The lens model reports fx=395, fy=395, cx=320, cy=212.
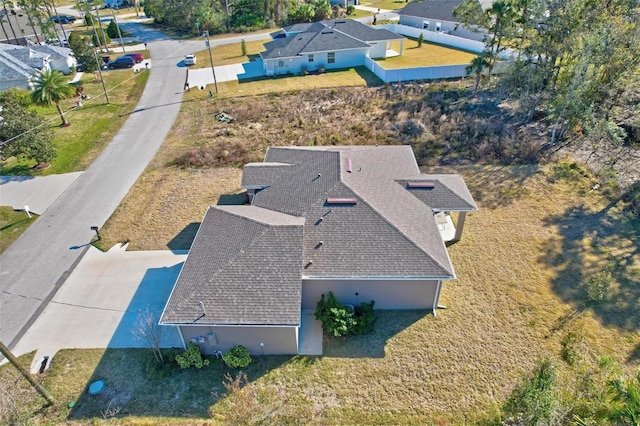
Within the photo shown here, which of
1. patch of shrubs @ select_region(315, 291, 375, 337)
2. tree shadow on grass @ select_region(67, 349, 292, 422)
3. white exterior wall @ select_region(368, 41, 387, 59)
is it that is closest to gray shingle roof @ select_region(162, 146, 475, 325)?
patch of shrubs @ select_region(315, 291, 375, 337)

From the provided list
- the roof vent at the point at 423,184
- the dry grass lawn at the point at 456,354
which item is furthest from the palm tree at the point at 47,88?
the roof vent at the point at 423,184

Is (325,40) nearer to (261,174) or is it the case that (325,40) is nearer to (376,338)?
(261,174)

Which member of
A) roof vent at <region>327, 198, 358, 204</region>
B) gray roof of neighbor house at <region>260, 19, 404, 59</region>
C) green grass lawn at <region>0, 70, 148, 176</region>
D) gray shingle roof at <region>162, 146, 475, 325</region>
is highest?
gray roof of neighbor house at <region>260, 19, 404, 59</region>

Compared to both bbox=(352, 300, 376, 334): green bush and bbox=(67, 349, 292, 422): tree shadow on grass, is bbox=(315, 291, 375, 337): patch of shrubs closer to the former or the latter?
bbox=(352, 300, 376, 334): green bush

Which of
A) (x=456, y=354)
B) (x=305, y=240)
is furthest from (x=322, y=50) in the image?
(x=456, y=354)

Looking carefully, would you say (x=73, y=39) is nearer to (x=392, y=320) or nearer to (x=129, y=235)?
(x=129, y=235)

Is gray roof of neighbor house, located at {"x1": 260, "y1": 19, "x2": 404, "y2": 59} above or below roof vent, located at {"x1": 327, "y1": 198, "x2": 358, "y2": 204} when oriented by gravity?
above
